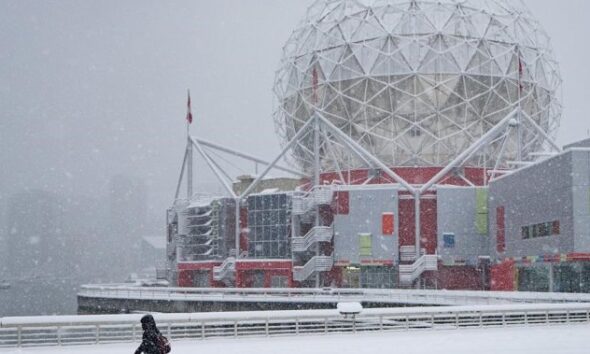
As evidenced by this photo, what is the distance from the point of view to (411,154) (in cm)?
6706

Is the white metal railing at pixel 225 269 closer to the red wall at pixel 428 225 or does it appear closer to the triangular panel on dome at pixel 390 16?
the red wall at pixel 428 225

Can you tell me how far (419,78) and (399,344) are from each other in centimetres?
4427

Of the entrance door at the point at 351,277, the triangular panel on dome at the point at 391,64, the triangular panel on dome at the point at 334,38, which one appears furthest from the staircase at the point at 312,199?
the triangular panel on dome at the point at 334,38

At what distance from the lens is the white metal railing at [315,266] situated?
203 feet

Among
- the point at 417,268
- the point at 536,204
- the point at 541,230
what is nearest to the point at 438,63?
the point at 417,268

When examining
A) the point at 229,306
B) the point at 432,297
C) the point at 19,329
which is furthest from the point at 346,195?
the point at 19,329

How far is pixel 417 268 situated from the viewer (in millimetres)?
59656

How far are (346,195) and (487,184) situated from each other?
10.9 meters

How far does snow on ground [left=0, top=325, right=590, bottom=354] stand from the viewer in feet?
74.0

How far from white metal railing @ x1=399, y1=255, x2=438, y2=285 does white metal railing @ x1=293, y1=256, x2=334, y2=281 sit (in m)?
5.10

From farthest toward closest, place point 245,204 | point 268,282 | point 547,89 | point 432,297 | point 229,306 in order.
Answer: point 547,89, point 245,204, point 268,282, point 229,306, point 432,297

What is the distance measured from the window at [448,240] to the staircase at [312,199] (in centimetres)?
801

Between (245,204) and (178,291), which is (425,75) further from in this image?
(178,291)

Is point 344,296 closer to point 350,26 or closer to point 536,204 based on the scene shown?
point 536,204
